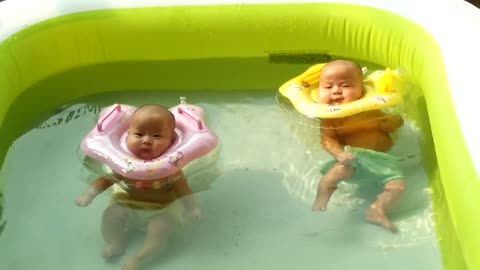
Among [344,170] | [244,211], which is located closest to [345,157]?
[344,170]

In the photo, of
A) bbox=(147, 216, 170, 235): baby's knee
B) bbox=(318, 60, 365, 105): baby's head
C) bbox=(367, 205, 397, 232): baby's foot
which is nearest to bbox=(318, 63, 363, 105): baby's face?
bbox=(318, 60, 365, 105): baby's head

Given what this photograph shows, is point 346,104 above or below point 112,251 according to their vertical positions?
above

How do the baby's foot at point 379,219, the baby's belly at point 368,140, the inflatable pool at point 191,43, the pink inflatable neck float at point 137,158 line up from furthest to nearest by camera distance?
the inflatable pool at point 191,43 → the baby's belly at point 368,140 → the baby's foot at point 379,219 → the pink inflatable neck float at point 137,158

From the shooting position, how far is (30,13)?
256 centimetres

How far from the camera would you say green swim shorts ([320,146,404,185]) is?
6.89 ft

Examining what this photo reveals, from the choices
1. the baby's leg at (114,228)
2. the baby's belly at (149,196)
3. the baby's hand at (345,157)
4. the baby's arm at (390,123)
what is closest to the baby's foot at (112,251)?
the baby's leg at (114,228)

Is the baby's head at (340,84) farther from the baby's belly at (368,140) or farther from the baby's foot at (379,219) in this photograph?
the baby's foot at (379,219)

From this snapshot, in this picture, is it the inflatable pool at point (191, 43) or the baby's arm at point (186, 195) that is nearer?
the baby's arm at point (186, 195)

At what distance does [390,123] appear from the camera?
7.33ft

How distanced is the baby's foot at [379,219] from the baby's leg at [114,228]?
678 mm

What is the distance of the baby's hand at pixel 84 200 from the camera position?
211cm

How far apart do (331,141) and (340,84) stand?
0.57 feet

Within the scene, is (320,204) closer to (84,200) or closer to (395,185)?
(395,185)

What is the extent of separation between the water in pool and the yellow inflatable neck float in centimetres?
8
